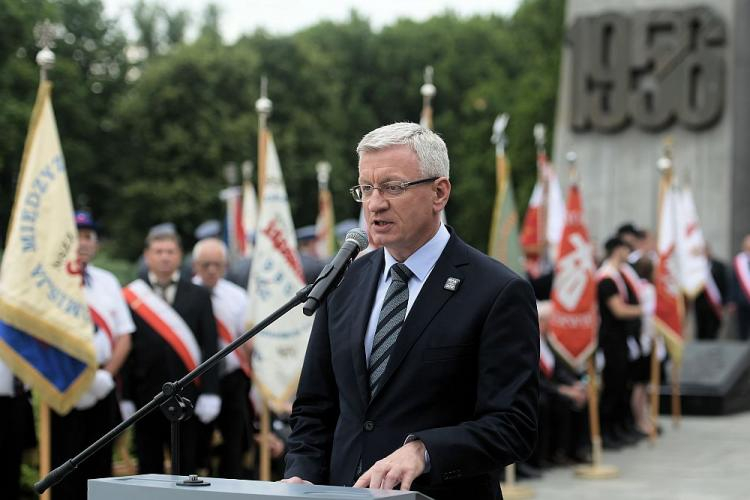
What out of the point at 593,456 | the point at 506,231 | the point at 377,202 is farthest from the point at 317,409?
the point at 593,456

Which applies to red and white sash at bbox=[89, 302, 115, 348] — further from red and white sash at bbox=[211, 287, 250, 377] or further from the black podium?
the black podium

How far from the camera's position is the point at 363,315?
3.89 metres

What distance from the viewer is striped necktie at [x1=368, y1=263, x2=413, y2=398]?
12.5 ft

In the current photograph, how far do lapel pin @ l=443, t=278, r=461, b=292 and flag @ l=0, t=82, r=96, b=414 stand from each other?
14.9 feet

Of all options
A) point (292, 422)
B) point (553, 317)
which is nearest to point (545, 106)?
point (553, 317)

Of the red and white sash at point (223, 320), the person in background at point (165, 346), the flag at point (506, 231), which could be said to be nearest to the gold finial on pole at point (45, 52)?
Answer: the person in background at point (165, 346)

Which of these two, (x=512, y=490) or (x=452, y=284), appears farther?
(x=512, y=490)

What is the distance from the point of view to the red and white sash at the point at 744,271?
68.7 ft

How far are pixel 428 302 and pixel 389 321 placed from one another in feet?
0.44

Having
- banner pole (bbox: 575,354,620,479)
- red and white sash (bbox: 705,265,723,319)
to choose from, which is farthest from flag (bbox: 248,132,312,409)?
red and white sash (bbox: 705,265,723,319)

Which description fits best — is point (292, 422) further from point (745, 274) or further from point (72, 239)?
point (745, 274)

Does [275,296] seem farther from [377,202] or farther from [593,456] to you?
[377,202]

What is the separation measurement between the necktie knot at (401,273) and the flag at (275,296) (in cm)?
575

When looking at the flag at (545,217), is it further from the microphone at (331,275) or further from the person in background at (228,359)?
the microphone at (331,275)
